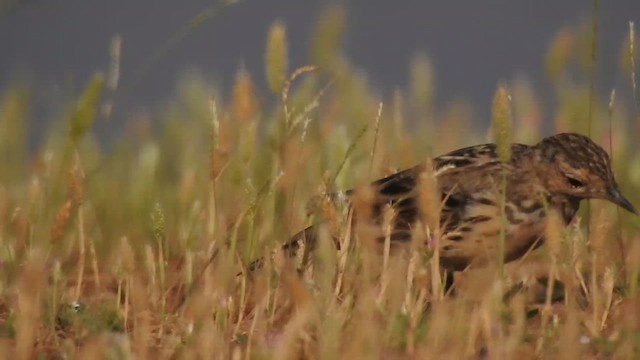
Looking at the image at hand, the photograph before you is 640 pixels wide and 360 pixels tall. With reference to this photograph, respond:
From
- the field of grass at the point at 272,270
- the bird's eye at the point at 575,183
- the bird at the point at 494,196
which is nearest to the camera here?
the field of grass at the point at 272,270

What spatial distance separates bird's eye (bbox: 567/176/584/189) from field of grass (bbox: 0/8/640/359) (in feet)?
1.14

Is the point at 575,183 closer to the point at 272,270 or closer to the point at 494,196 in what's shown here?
the point at 494,196

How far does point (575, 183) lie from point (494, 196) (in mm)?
381

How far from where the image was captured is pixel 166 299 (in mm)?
5723

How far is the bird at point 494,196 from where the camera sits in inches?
245

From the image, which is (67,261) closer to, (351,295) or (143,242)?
(143,242)

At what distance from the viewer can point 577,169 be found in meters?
6.43

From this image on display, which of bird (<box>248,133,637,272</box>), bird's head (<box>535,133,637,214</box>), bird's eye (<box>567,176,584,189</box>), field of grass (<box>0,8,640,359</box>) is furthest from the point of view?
bird's eye (<box>567,176,584,189</box>)

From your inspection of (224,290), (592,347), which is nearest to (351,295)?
(224,290)

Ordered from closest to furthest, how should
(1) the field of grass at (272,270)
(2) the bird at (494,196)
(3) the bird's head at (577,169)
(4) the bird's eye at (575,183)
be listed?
1. (1) the field of grass at (272,270)
2. (2) the bird at (494,196)
3. (3) the bird's head at (577,169)
4. (4) the bird's eye at (575,183)

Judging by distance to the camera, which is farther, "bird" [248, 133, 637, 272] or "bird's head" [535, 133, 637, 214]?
"bird's head" [535, 133, 637, 214]

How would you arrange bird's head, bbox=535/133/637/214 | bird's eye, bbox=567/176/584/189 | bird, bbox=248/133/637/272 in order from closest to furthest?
bird, bbox=248/133/637/272, bird's head, bbox=535/133/637/214, bird's eye, bbox=567/176/584/189

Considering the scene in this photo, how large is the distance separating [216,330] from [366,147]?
3.47 metres

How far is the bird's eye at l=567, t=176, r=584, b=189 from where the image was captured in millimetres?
6461
